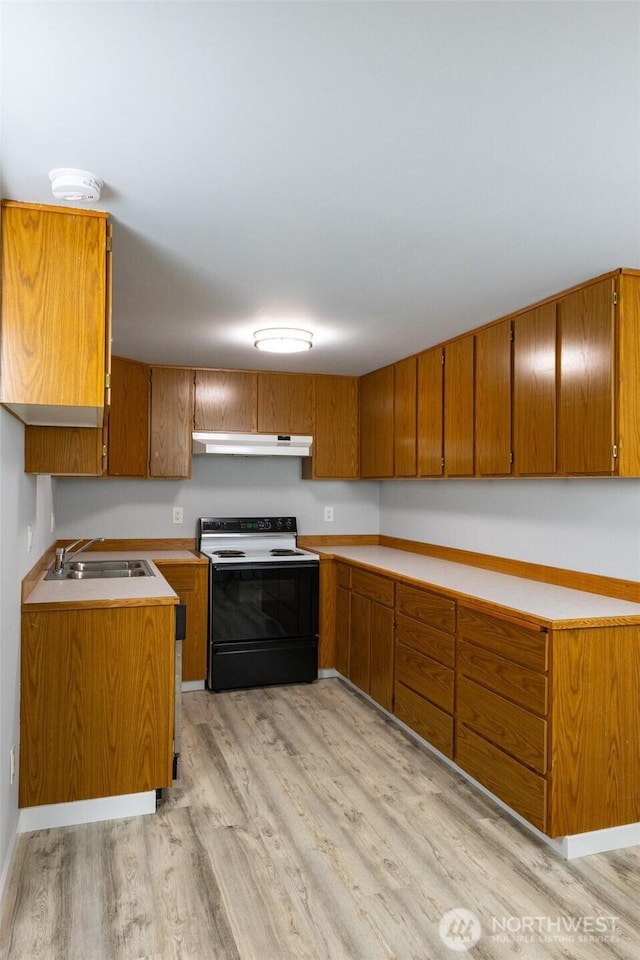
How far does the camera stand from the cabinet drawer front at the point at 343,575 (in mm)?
4328

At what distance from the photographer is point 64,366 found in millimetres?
1949

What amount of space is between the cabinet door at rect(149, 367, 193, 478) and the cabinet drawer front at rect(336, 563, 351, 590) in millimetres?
1216

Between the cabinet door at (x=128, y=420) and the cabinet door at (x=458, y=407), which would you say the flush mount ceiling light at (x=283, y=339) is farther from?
the cabinet door at (x=128, y=420)

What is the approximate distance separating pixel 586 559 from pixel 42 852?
98.3 inches

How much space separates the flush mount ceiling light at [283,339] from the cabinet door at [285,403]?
1078 mm

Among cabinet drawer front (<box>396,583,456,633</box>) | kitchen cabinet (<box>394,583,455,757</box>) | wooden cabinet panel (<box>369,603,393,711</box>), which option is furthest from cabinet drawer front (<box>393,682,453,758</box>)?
cabinet drawer front (<box>396,583,456,633</box>)

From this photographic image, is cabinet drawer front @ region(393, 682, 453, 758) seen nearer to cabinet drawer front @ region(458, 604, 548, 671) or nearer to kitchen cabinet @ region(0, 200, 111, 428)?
cabinet drawer front @ region(458, 604, 548, 671)

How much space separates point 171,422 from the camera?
173 inches

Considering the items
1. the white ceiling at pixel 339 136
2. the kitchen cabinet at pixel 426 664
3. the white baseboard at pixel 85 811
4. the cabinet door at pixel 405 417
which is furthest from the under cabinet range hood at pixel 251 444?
the white baseboard at pixel 85 811

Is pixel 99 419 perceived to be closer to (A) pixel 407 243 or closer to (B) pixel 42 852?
(A) pixel 407 243

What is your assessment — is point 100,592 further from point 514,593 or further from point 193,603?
point 514,593

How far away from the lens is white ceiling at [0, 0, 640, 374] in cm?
118

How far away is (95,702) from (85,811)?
43cm

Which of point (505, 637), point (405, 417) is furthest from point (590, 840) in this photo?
point (405, 417)
